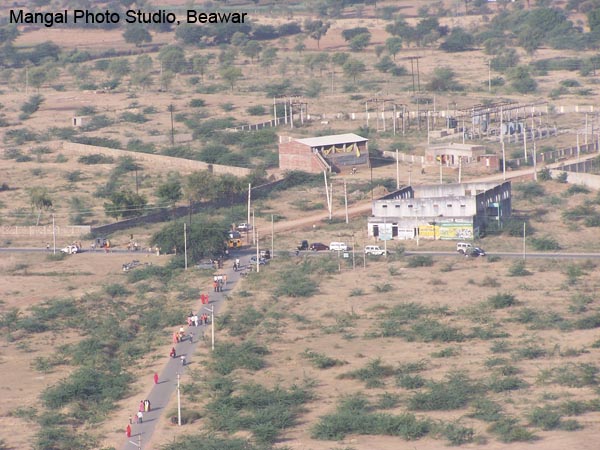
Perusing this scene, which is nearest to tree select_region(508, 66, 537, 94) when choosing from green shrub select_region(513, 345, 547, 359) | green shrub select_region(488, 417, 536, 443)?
green shrub select_region(513, 345, 547, 359)

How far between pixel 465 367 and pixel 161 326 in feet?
42.6

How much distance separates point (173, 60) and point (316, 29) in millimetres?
28412

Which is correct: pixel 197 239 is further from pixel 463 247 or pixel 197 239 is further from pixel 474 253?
pixel 474 253

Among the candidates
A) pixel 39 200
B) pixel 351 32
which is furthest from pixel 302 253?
pixel 351 32

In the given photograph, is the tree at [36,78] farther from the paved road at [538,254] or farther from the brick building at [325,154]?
the paved road at [538,254]

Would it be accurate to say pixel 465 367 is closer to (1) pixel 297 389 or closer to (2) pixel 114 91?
(1) pixel 297 389

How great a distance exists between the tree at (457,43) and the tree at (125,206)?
75.8 metres

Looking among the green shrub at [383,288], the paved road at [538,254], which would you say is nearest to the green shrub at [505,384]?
the green shrub at [383,288]

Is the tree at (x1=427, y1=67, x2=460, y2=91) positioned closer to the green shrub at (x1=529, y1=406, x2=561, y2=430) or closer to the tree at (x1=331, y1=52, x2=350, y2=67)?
the tree at (x1=331, y1=52, x2=350, y2=67)

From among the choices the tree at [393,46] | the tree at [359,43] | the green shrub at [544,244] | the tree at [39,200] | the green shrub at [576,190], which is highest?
the tree at [359,43]

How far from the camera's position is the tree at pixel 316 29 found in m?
157

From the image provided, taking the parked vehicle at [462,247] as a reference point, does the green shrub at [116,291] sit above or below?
→ below

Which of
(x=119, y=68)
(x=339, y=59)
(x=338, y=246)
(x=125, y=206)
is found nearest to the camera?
(x=338, y=246)

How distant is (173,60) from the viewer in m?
136
